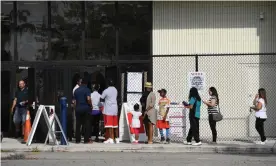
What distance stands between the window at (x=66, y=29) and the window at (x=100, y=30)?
1.05 feet

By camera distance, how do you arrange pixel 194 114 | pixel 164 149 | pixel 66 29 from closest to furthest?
pixel 164 149 → pixel 194 114 → pixel 66 29

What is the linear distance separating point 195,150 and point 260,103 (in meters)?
2.54

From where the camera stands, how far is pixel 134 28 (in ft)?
64.0

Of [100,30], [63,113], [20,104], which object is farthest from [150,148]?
[100,30]

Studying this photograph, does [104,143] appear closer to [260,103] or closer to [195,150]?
[195,150]

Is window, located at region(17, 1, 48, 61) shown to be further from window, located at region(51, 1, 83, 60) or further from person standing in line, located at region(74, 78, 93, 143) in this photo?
person standing in line, located at region(74, 78, 93, 143)

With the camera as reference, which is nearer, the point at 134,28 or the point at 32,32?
the point at 134,28

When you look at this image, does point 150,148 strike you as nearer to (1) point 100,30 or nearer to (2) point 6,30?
(1) point 100,30

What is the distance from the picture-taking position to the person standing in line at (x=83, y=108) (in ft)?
54.3

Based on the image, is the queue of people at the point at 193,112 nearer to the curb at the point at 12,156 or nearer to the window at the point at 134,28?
the window at the point at 134,28

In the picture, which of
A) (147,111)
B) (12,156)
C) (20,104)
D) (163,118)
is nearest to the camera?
(12,156)

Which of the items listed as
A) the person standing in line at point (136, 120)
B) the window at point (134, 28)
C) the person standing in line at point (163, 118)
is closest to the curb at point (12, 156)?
the person standing in line at point (136, 120)

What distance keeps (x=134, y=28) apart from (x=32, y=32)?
367 centimetres

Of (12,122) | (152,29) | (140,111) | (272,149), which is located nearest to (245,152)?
(272,149)
